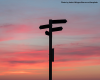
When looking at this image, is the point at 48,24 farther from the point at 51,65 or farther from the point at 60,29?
the point at 51,65

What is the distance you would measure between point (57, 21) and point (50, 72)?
393 centimetres

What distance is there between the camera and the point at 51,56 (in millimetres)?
16688

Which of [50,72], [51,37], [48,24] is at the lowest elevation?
[50,72]

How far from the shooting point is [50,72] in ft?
54.6

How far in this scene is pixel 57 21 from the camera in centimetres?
1716

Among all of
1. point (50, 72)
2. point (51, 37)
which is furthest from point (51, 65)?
point (51, 37)

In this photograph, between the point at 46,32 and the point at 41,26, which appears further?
the point at 41,26

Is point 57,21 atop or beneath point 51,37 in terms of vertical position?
atop

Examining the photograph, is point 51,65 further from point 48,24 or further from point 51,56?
point 48,24

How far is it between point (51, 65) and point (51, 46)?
1445 millimetres

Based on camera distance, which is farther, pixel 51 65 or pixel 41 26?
pixel 41 26

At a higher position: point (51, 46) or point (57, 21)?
point (57, 21)

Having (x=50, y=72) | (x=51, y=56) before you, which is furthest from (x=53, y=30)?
(x=50, y=72)

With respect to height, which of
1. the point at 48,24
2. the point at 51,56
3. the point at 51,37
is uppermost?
the point at 48,24
